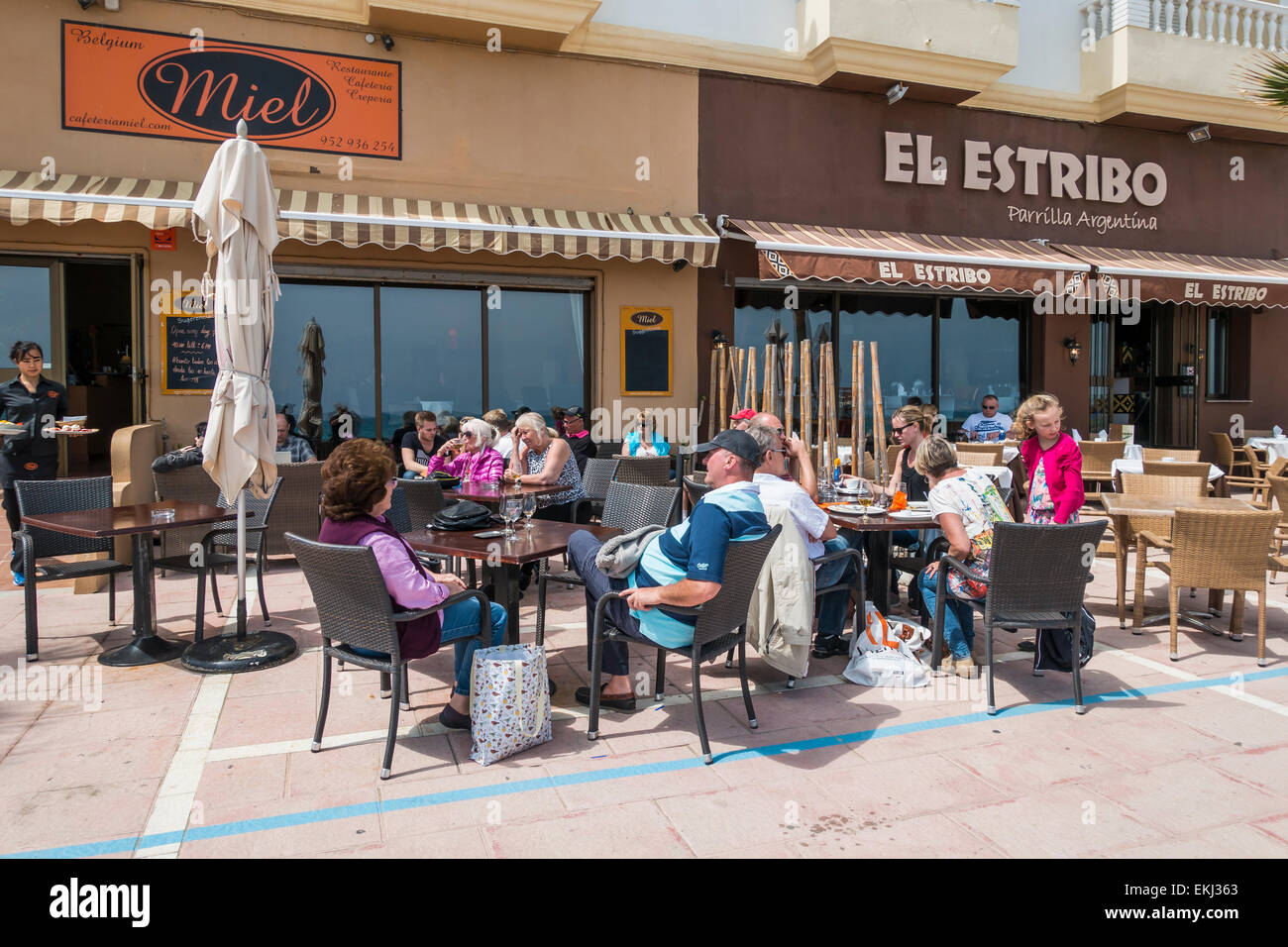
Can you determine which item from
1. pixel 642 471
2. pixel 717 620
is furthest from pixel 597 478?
pixel 717 620

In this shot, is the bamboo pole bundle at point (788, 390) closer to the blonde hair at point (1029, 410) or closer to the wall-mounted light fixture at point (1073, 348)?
the blonde hair at point (1029, 410)

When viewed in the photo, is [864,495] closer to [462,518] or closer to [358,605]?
[462,518]

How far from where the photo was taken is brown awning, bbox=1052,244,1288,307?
34.5 feet

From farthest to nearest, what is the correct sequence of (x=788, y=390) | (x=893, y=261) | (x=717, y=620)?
(x=893, y=261), (x=788, y=390), (x=717, y=620)

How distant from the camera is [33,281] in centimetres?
809

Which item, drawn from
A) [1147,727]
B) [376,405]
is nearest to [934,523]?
[1147,727]

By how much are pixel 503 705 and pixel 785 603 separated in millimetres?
1337

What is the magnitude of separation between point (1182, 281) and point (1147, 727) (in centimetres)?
886

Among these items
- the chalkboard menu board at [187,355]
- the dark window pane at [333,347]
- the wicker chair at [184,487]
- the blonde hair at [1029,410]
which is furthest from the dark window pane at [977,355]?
the wicker chair at [184,487]

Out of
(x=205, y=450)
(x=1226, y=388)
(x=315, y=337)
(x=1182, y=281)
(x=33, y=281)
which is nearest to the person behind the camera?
(x=205, y=450)

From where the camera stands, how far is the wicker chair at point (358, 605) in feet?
10.6

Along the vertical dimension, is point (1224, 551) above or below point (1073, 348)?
below

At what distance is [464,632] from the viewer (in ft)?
12.0
